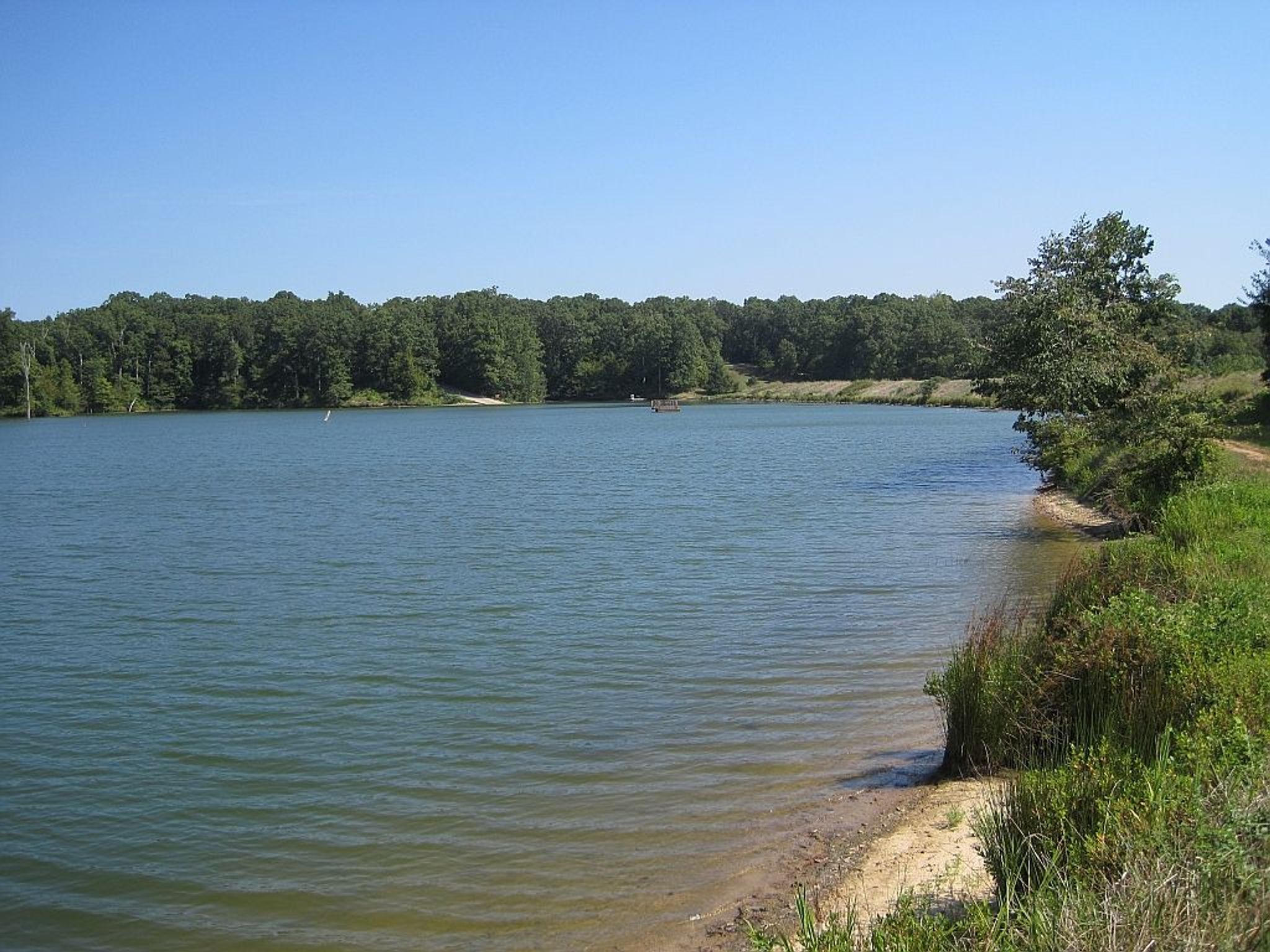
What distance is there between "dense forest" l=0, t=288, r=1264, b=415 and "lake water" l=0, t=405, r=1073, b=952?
341ft

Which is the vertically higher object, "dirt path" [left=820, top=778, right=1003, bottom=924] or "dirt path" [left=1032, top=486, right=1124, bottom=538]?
"dirt path" [left=1032, top=486, right=1124, bottom=538]

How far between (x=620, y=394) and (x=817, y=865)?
157m

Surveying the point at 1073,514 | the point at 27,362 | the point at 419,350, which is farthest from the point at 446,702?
the point at 419,350

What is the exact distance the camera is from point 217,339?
5418 inches

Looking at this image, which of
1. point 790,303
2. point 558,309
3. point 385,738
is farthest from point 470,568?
point 790,303

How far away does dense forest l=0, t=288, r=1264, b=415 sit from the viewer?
429 ft

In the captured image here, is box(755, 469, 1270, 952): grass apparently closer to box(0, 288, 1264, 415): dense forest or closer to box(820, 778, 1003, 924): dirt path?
box(820, 778, 1003, 924): dirt path

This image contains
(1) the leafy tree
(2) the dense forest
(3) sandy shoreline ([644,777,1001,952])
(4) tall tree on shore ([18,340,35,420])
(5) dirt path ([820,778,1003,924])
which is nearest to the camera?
(5) dirt path ([820,778,1003,924])

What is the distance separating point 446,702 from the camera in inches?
481

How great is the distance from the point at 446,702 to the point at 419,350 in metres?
138

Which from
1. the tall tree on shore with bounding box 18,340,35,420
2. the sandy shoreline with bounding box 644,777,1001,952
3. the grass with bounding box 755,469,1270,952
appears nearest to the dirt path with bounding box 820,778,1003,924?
the sandy shoreline with bounding box 644,777,1001,952

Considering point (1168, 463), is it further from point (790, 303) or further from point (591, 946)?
point (790, 303)

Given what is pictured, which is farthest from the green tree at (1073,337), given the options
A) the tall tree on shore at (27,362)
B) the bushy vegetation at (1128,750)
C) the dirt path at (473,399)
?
the dirt path at (473,399)

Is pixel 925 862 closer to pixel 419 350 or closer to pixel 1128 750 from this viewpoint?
pixel 1128 750
